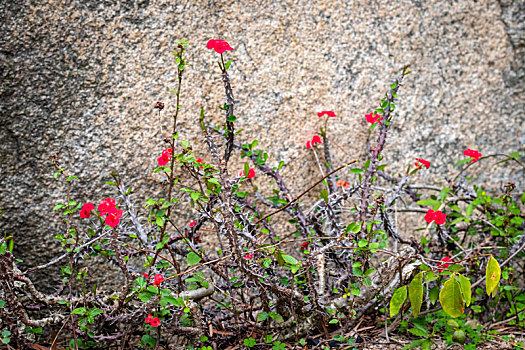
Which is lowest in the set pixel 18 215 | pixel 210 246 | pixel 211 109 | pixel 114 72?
pixel 210 246

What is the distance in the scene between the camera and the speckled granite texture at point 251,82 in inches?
76.2

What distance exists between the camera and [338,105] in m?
2.41

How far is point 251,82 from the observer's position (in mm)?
2244

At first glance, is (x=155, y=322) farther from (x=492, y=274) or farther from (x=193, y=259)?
(x=492, y=274)

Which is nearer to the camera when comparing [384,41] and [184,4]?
[184,4]

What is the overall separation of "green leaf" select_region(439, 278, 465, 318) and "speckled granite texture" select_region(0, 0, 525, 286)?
37.7 inches

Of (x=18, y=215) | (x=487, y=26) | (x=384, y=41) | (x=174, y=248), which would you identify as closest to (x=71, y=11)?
(x=18, y=215)

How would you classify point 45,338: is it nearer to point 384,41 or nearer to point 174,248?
point 174,248

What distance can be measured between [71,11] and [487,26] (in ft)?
7.10

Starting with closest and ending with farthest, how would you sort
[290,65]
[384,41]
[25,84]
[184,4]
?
[25,84], [184,4], [290,65], [384,41]

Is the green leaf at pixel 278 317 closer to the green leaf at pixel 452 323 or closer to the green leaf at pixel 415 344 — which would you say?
the green leaf at pixel 415 344

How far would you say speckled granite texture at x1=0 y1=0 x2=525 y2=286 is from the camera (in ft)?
6.35

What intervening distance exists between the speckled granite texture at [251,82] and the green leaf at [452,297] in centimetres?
96

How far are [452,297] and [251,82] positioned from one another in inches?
49.3
